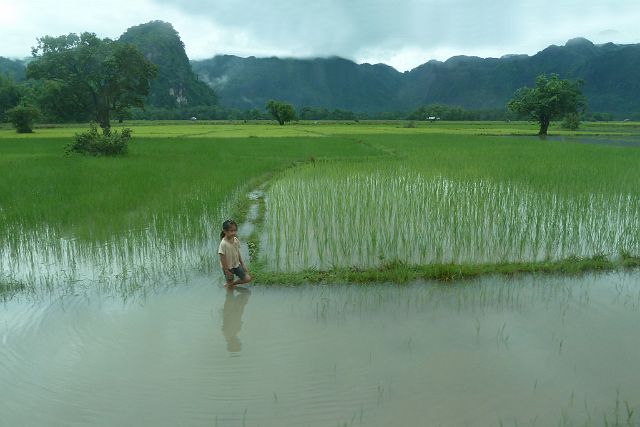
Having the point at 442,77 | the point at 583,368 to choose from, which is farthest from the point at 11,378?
the point at 442,77

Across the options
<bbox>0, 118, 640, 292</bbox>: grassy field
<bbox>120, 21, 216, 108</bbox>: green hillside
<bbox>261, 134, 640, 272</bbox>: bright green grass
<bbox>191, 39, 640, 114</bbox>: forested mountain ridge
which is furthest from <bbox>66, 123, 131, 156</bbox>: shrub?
<bbox>191, 39, 640, 114</bbox>: forested mountain ridge

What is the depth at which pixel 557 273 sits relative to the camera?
4391 millimetres

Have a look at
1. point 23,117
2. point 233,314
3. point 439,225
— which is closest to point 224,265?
point 233,314

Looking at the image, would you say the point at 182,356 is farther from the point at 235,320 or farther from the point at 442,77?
the point at 442,77

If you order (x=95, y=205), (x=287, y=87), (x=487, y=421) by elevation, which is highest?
(x=287, y=87)

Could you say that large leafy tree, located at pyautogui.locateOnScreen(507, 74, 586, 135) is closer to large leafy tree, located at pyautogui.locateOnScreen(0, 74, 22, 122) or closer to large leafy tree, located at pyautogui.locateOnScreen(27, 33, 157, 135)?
large leafy tree, located at pyautogui.locateOnScreen(27, 33, 157, 135)

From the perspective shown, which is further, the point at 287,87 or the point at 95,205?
the point at 287,87

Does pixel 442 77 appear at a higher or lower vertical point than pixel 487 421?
higher

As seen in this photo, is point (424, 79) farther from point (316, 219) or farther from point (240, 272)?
point (240, 272)

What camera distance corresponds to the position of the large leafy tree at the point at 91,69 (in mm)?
24969

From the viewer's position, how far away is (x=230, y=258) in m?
4.05

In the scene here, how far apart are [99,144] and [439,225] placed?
13.0 meters

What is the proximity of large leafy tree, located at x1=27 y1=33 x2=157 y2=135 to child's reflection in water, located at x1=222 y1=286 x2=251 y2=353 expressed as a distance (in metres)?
25.3

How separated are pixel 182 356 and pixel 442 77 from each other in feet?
413
